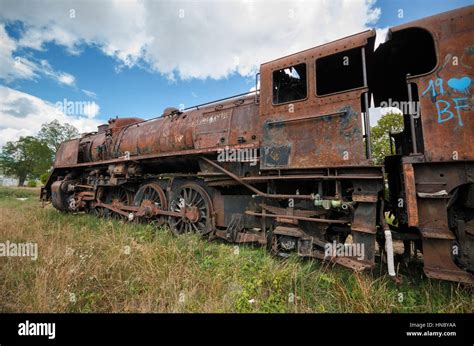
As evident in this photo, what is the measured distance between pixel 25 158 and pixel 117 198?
155 ft

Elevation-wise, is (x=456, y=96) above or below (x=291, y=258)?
above

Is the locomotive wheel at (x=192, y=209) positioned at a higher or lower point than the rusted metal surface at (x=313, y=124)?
lower

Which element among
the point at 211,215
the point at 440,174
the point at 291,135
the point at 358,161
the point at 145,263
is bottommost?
the point at 145,263

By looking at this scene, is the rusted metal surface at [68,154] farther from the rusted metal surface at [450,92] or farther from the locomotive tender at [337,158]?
the rusted metal surface at [450,92]

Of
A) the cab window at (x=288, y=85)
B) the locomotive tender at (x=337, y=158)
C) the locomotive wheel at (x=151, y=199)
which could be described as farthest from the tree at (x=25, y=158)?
the cab window at (x=288, y=85)

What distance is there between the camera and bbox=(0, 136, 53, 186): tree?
38.6 meters

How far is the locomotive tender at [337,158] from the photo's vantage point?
290cm

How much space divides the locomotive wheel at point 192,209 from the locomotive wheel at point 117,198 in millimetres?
2475

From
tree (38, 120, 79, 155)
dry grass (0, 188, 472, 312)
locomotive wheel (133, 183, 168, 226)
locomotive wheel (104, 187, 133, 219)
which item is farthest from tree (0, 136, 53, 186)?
dry grass (0, 188, 472, 312)

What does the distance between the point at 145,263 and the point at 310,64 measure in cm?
445

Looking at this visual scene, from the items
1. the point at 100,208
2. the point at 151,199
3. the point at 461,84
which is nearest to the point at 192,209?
the point at 151,199

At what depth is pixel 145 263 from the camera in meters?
3.68
